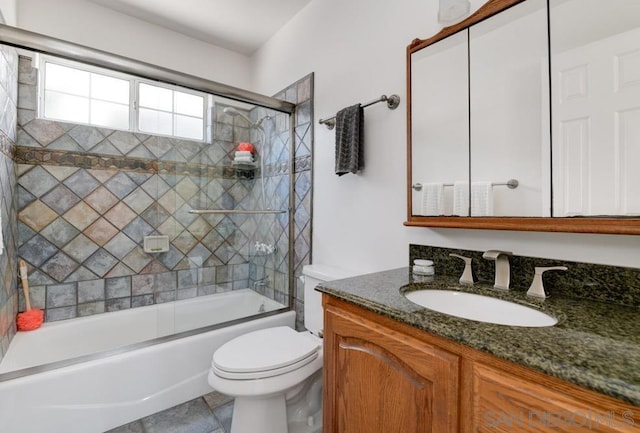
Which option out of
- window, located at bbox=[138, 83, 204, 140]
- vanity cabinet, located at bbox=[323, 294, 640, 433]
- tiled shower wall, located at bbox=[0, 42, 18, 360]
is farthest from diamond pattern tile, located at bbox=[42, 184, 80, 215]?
vanity cabinet, located at bbox=[323, 294, 640, 433]

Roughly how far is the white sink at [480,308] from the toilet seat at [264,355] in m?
0.61

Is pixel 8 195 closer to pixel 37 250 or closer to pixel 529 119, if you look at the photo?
pixel 37 250

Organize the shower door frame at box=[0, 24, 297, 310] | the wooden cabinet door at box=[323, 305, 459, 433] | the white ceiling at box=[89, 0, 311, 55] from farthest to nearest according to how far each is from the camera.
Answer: the white ceiling at box=[89, 0, 311, 55], the shower door frame at box=[0, 24, 297, 310], the wooden cabinet door at box=[323, 305, 459, 433]

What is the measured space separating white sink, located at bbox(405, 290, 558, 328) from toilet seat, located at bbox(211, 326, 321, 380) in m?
0.61

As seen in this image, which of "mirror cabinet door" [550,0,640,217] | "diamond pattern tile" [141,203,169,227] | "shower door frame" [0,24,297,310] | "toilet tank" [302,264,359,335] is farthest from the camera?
"diamond pattern tile" [141,203,169,227]

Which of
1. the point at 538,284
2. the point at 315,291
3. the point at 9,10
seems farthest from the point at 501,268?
the point at 9,10

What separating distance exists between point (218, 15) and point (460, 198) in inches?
87.2

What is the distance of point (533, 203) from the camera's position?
99 cm

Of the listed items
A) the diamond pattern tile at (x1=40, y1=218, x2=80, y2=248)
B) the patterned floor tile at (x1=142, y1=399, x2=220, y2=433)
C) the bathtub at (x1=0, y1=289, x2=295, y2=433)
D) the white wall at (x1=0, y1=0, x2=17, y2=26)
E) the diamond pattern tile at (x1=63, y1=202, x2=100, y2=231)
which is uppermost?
the white wall at (x1=0, y1=0, x2=17, y2=26)

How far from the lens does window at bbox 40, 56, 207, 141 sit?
1996mm

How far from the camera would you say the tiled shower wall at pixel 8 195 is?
1552mm

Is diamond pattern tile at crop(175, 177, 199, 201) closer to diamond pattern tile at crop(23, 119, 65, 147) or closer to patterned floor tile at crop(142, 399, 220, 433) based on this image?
diamond pattern tile at crop(23, 119, 65, 147)

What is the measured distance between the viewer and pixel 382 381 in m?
0.84

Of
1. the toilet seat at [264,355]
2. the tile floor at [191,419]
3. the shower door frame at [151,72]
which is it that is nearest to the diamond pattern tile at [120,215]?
the shower door frame at [151,72]
